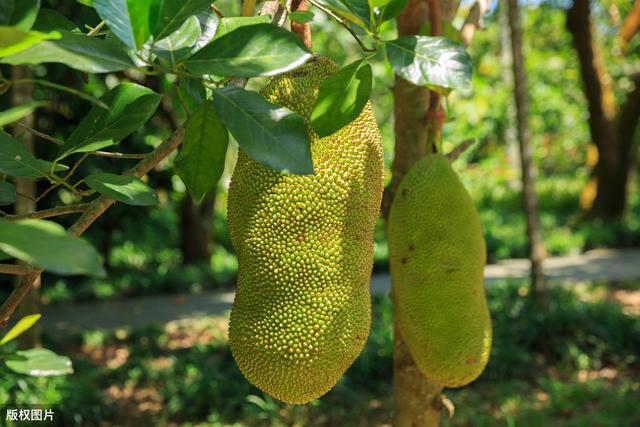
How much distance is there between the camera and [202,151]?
0.67 metres

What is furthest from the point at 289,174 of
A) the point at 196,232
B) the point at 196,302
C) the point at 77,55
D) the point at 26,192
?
the point at 196,232

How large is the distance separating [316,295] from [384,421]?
2.29 meters

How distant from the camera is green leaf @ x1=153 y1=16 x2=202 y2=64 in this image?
0.51 metres

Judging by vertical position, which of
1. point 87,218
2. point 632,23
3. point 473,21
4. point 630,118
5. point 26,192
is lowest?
point 630,118

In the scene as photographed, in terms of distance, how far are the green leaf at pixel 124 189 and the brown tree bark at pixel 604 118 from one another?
20.9ft

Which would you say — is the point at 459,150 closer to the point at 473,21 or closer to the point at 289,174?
the point at 473,21

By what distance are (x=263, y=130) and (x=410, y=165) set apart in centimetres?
76

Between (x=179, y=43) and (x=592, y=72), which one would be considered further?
(x=592, y=72)

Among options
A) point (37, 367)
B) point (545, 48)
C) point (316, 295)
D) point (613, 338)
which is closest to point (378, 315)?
point (613, 338)

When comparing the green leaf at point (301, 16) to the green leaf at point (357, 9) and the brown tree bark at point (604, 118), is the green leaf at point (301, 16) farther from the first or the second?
the brown tree bark at point (604, 118)

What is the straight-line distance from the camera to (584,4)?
247 inches

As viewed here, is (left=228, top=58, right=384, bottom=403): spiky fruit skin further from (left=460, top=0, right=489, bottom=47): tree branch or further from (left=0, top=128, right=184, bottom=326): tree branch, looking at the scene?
(left=460, top=0, right=489, bottom=47): tree branch

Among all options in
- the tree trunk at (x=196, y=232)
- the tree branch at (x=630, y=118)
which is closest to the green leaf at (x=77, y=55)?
the tree trunk at (x=196, y=232)

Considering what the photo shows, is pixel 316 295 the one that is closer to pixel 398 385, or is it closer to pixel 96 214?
pixel 96 214
